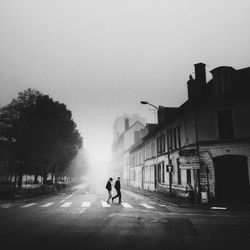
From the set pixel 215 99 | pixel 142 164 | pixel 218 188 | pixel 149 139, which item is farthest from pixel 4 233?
pixel 142 164

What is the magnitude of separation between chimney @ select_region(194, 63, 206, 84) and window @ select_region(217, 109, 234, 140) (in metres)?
3.35

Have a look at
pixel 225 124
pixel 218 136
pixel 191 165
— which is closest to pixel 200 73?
pixel 225 124

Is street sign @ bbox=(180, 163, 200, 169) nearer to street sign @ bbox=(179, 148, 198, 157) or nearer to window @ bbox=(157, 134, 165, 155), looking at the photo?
street sign @ bbox=(179, 148, 198, 157)

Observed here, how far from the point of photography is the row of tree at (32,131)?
29484mm

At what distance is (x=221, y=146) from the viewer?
739 inches

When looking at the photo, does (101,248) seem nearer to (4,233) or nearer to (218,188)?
(4,233)

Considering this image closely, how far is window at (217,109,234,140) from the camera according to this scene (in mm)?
18719

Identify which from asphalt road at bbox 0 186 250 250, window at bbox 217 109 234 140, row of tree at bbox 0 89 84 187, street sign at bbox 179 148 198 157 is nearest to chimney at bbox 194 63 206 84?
window at bbox 217 109 234 140

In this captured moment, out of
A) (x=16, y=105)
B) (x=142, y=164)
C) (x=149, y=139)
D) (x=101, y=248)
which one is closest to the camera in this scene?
(x=101, y=248)

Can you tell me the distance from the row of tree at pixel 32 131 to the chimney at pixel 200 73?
18627 mm

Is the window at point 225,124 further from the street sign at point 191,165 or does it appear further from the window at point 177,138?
the window at point 177,138

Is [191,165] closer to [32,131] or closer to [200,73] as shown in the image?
[200,73]

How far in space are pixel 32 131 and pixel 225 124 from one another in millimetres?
21361

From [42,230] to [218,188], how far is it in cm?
1435
